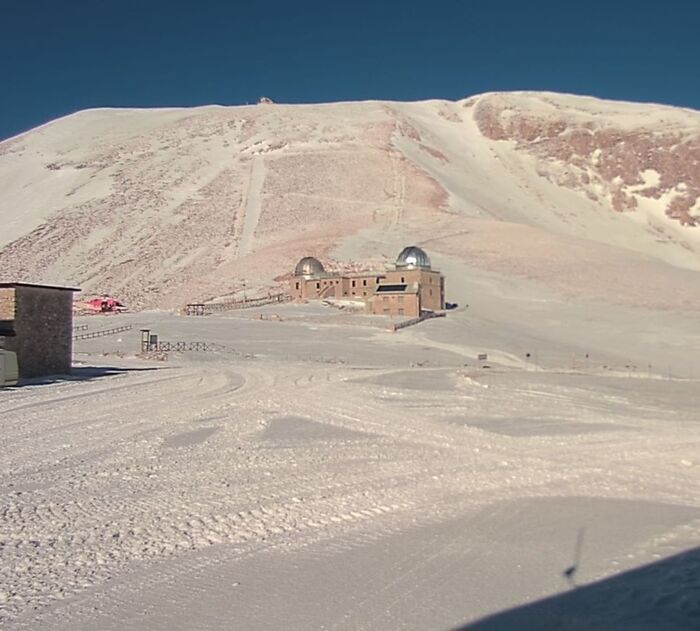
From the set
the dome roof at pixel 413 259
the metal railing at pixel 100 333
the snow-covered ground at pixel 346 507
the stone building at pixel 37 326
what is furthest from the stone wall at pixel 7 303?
the dome roof at pixel 413 259

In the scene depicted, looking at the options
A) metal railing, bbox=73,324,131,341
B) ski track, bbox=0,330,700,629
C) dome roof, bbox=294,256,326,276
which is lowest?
metal railing, bbox=73,324,131,341

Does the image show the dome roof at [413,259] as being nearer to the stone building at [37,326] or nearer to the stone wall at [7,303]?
the stone building at [37,326]

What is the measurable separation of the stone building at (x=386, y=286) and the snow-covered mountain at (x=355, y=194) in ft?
19.5

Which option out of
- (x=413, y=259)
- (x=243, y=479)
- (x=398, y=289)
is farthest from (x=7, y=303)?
(x=413, y=259)

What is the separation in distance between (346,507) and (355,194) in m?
87.2

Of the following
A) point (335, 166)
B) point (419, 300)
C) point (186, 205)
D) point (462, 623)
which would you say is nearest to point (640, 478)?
point (462, 623)

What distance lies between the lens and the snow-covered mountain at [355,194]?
69125 mm

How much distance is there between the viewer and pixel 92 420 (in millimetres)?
14062

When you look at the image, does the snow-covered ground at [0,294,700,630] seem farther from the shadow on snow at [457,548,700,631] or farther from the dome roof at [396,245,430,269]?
the dome roof at [396,245,430,269]

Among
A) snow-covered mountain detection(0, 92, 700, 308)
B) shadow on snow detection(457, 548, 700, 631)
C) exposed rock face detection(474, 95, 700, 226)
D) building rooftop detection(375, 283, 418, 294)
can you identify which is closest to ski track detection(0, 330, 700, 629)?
shadow on snow detection(457, 548, 700, 631)

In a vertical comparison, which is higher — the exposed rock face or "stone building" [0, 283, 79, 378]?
the exposed rock face

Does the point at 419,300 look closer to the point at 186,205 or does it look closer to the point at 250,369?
the point at 250,369

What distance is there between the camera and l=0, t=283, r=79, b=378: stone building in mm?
22312

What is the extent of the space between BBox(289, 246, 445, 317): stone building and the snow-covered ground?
27402 millimetres
